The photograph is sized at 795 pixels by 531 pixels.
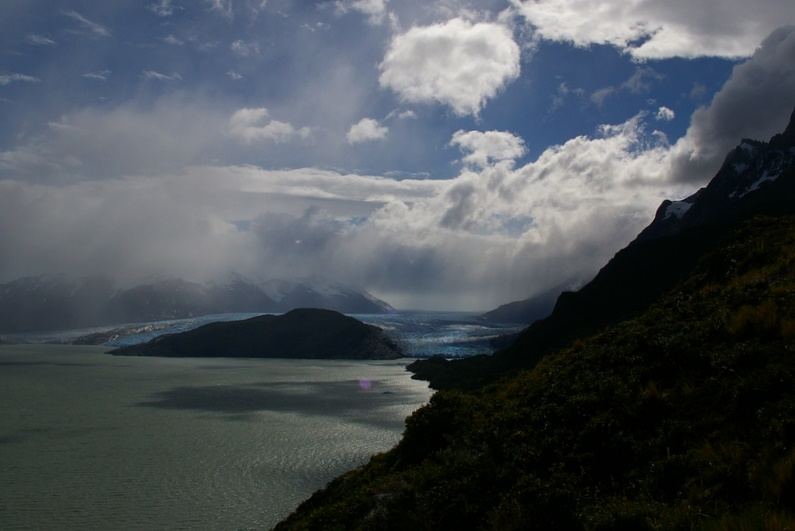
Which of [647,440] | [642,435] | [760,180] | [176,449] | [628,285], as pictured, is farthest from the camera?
[760,180]

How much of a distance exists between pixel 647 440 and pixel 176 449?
72492 millimetres

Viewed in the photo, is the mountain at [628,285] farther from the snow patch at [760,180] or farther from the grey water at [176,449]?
the grey water at [176,449]

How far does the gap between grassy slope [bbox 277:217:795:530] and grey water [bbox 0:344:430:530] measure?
33.3 meters

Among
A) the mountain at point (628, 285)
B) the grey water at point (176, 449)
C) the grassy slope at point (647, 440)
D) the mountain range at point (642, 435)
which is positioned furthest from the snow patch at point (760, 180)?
the grassy slope at point (647, 440)

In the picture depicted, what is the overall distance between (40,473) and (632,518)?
67192mm

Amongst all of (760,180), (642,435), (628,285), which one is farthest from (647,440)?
(760,180)

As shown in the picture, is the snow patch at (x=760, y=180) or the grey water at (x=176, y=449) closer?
the grey water at (x=176, y=449)

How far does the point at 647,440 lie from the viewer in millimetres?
13523

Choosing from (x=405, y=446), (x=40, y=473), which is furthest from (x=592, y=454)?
(x=40, y=473)

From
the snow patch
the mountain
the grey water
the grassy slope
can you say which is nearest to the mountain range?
the grassy slope

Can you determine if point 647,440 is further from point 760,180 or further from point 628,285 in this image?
point 760,180

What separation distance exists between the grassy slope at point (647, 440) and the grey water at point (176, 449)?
33287 millimetres

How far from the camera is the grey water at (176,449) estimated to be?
48219 millimetres

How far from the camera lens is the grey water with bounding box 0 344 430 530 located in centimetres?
4822
